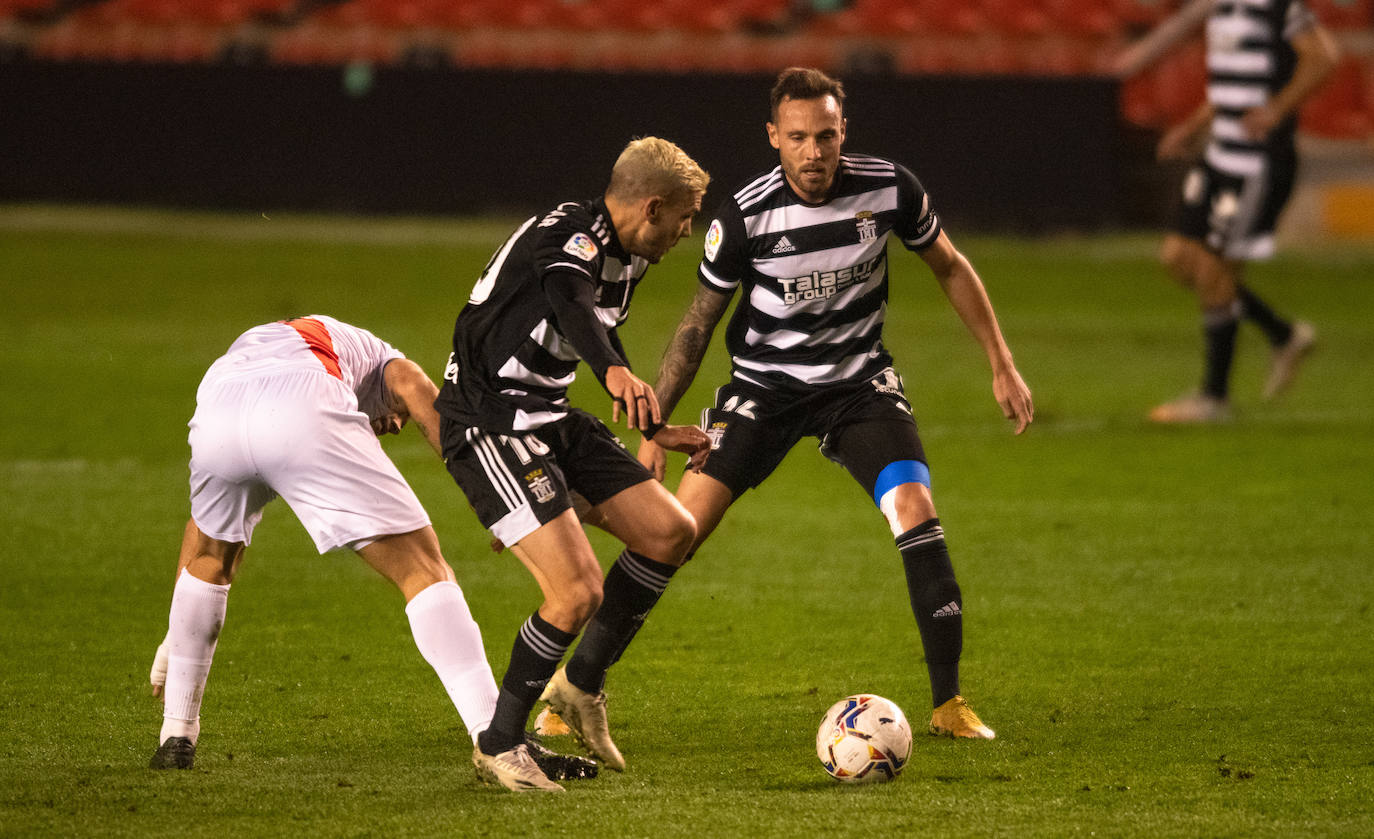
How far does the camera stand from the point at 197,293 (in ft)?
47.8

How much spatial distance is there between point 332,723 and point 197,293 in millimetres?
10348

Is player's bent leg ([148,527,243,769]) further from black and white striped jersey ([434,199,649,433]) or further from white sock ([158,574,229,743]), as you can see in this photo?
black and white striped jersey ([434,199,649,433])

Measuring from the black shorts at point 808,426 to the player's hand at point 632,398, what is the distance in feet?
3.51

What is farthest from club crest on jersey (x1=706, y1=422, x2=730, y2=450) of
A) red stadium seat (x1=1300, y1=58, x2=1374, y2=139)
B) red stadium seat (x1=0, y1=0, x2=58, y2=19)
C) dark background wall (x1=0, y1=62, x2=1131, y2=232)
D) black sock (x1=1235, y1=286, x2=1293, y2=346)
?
red stadium seat (x1=0, y1=0, x2=58, y2=19)

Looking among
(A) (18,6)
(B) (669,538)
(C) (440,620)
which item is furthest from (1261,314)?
(A) (18,6)

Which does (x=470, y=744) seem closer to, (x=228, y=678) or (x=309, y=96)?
(x=228, y=678)

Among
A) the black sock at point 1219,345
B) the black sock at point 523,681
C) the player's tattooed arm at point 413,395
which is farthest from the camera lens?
the black sock at point 1219,345

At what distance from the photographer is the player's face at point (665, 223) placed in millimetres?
4402

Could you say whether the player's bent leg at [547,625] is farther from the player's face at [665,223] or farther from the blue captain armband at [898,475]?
the blue captain armband at [898,475]

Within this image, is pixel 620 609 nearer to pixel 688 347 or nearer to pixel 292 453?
pixel 688 347

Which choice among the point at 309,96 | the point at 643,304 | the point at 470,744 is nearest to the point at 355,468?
the point at 470,744

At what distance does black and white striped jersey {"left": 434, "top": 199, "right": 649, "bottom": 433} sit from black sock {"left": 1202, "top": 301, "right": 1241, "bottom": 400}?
6209mm

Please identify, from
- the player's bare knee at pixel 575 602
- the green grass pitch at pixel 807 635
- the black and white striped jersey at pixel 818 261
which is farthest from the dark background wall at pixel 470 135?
the player's bare knee at pixel 575 602

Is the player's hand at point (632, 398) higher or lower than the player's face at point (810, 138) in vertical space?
lower
